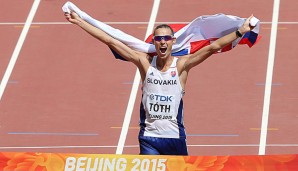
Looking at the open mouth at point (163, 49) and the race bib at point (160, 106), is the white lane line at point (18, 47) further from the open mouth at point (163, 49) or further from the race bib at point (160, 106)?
the open mouth at point (163, 49)

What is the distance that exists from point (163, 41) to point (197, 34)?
1.18m

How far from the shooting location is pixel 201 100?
16.7m

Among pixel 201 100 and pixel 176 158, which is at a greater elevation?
pixel 201 100

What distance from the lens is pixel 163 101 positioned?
35.3 ft

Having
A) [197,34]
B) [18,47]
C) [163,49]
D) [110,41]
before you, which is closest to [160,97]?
[163,49]

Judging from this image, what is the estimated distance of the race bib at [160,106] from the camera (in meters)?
10.8

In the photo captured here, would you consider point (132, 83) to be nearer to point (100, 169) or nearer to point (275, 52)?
point (275, 52)

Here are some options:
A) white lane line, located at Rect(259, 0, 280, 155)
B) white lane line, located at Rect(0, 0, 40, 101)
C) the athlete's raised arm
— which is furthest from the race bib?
white lane line, located at Rect(0, 0, 40, 101)

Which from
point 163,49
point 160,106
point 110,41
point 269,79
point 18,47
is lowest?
point 160,106

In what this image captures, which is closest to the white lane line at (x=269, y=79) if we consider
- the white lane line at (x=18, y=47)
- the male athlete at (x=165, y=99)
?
the white lane line at (x=18, y=47)

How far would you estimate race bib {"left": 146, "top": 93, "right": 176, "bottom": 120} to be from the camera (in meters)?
10.8

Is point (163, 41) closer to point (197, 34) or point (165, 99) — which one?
point (165, 99)

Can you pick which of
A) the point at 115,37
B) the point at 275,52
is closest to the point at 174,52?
the point at 115,37

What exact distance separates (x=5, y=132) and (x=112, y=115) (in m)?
1.50
